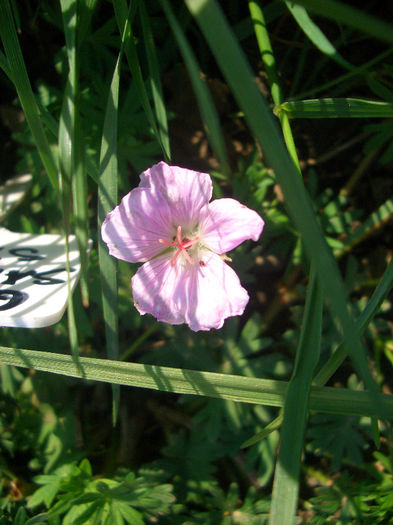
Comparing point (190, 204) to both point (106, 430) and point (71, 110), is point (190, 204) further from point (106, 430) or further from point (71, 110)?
point (106, 430)

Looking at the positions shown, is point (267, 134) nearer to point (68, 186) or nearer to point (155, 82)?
point (68, 186)

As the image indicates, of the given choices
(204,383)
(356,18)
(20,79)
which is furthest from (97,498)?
(356,18)

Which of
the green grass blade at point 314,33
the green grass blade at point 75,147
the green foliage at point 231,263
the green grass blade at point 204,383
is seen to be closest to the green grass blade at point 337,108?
the green foliage at point 231,263

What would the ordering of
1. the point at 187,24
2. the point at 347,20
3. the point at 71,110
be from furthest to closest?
1. the point at 187,24
2. the point at 71,110
3. the point at 347,20

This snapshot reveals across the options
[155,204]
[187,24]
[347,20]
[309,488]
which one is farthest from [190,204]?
[309,488]

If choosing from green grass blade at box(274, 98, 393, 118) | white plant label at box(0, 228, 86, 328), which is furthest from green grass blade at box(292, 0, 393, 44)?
white plant label at box(0, 228, 86, 328)
